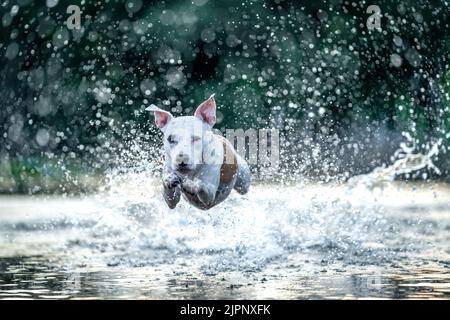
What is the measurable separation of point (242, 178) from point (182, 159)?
3.77ft

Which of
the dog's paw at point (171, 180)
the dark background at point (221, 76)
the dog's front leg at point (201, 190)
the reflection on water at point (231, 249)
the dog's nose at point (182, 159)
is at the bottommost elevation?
the reflection on water at point (231, 249)

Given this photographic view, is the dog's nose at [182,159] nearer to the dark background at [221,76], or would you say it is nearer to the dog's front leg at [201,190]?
the dog's front leg at [201,190]

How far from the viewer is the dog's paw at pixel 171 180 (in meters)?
6.65

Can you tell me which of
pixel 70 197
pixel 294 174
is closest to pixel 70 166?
pixel 70 197

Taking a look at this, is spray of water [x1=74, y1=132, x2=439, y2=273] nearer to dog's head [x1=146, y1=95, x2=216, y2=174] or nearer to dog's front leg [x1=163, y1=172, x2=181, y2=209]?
dog's front leg [x1=163, y1=172, x2=181, y2=209]

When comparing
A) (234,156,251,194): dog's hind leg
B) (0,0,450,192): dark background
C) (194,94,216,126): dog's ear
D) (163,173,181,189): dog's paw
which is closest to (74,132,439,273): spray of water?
(234,156,251,194): dog's hind leg

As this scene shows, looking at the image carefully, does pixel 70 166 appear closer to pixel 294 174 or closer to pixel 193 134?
pixel 294 174

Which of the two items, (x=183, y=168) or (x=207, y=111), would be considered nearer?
(x=183, y=168)

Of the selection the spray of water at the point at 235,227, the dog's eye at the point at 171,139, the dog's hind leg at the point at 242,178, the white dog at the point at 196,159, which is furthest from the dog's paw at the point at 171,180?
the dog's hind leg at the point at 242,178

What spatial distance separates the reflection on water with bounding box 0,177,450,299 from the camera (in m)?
6.30

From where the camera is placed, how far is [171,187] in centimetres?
674

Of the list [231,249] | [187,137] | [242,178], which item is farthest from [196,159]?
[231,249]

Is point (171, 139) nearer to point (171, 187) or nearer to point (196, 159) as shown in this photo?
point (196, 159)
